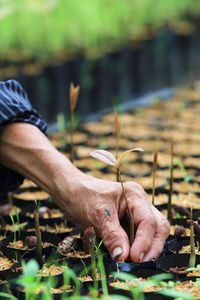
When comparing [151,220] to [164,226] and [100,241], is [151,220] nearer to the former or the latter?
[164,226]

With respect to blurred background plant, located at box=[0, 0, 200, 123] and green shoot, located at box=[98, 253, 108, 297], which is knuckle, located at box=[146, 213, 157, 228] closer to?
green shoot, located at box=[98, 253, 108, 297]

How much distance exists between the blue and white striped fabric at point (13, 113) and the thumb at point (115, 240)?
1.54 feet

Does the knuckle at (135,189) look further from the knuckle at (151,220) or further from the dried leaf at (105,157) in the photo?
the dried leaf at (105,157)

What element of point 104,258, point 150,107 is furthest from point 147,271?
point 150,107

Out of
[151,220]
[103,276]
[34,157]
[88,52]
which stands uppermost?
[88,52]

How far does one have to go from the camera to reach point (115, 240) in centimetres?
121

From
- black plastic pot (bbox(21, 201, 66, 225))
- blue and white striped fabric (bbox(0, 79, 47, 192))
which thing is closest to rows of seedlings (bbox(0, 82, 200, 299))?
black plastic pot (bbox(21, 201, 66, 225))

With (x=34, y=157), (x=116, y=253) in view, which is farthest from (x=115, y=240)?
(x=34, y=157)

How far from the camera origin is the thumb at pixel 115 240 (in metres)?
1.20

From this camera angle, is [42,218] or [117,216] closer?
[117,216]

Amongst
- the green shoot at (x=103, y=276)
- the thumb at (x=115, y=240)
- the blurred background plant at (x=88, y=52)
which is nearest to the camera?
the green shoot at (x=103, y=276)

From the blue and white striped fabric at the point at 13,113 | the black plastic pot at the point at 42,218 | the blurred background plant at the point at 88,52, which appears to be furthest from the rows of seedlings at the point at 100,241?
the blurred background plant at the point at 88,52

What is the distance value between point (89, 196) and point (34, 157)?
0.23m

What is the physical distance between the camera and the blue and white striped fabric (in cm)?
143
